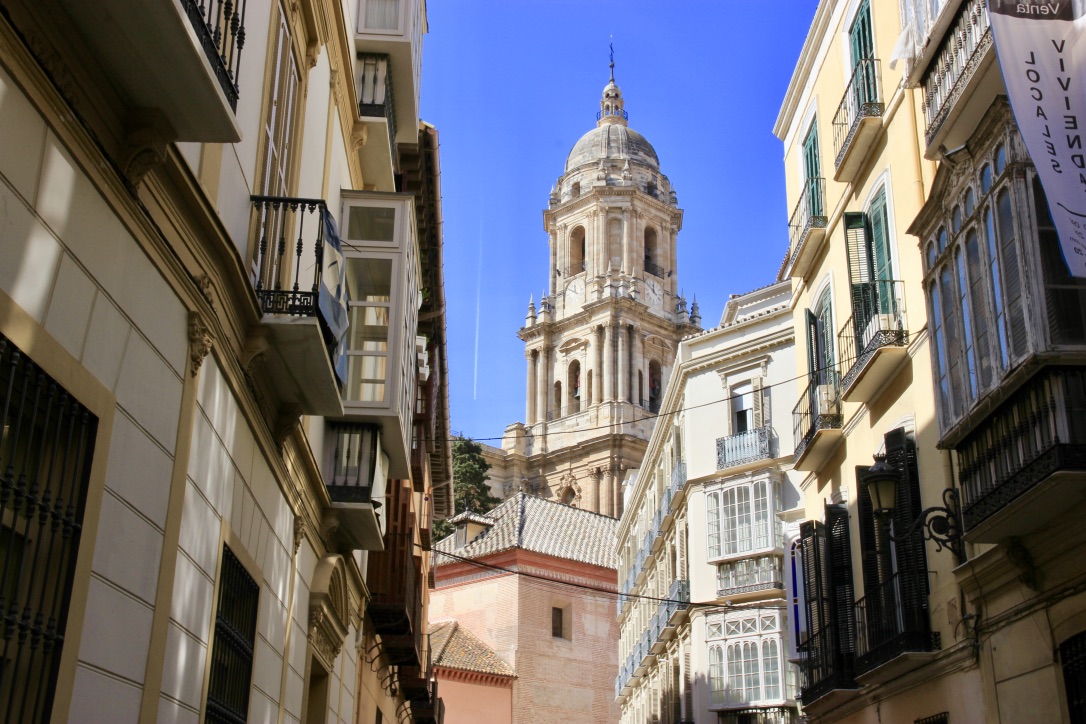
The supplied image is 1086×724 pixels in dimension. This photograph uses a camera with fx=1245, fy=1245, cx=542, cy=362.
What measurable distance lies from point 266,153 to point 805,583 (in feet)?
31.2

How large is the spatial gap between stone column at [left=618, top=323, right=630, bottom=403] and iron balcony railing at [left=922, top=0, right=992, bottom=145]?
55589 mm

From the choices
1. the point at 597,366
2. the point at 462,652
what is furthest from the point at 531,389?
the point at 462,652

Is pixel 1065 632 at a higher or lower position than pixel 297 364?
lower

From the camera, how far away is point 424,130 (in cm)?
1814

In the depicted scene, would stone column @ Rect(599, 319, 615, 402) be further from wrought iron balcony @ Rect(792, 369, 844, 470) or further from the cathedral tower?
wrought iron balcony @ Rect(792, 369, 844, 470)

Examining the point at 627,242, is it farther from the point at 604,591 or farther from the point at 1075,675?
the point at 1075,675

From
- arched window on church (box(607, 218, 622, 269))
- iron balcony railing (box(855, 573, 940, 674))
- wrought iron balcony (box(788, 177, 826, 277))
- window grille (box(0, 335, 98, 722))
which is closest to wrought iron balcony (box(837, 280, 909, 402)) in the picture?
wrought iron balcony (box(788, 177, 826, 277))

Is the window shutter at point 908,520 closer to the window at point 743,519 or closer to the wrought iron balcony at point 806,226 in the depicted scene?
the wrought iron balcony at point 806,226

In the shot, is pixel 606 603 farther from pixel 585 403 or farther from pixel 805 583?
pixel 805 583

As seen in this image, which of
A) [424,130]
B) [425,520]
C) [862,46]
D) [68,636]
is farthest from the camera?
[425,520]

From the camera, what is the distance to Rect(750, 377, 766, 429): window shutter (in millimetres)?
27266

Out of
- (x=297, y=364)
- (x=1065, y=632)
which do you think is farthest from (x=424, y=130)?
(x=1065, y=632)

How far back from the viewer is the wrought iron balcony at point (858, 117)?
552 inches

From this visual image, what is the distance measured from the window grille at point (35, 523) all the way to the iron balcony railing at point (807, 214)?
12338 millimetres
